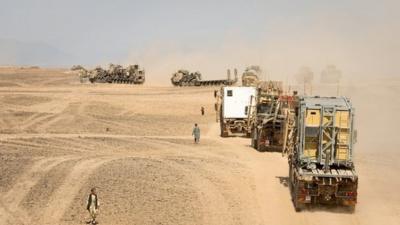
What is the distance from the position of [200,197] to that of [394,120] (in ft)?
97.9

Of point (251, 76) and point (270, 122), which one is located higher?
point (251, 76)

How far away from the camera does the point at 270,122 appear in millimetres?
30422

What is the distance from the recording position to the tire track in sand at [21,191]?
18391 mm

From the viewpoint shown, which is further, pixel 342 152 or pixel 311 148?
pixel 311 148

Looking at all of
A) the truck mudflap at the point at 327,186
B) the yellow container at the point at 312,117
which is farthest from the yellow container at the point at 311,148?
the truck mudflap at the point at 327,186

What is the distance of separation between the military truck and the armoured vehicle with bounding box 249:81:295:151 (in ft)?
31.4

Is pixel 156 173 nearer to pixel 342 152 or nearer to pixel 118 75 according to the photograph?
pixel 342 152

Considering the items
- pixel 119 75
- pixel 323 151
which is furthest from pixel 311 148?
pixel 119 75

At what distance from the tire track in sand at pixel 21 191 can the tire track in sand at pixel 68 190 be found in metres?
0.76

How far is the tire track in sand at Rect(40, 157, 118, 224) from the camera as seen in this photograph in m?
18.5

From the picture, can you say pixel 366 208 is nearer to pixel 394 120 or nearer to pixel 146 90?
pixel 394 120

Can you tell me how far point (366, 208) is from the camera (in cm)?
1936

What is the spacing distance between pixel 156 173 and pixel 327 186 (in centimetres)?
830

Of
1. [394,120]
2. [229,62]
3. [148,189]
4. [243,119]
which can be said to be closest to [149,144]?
[243,119]
